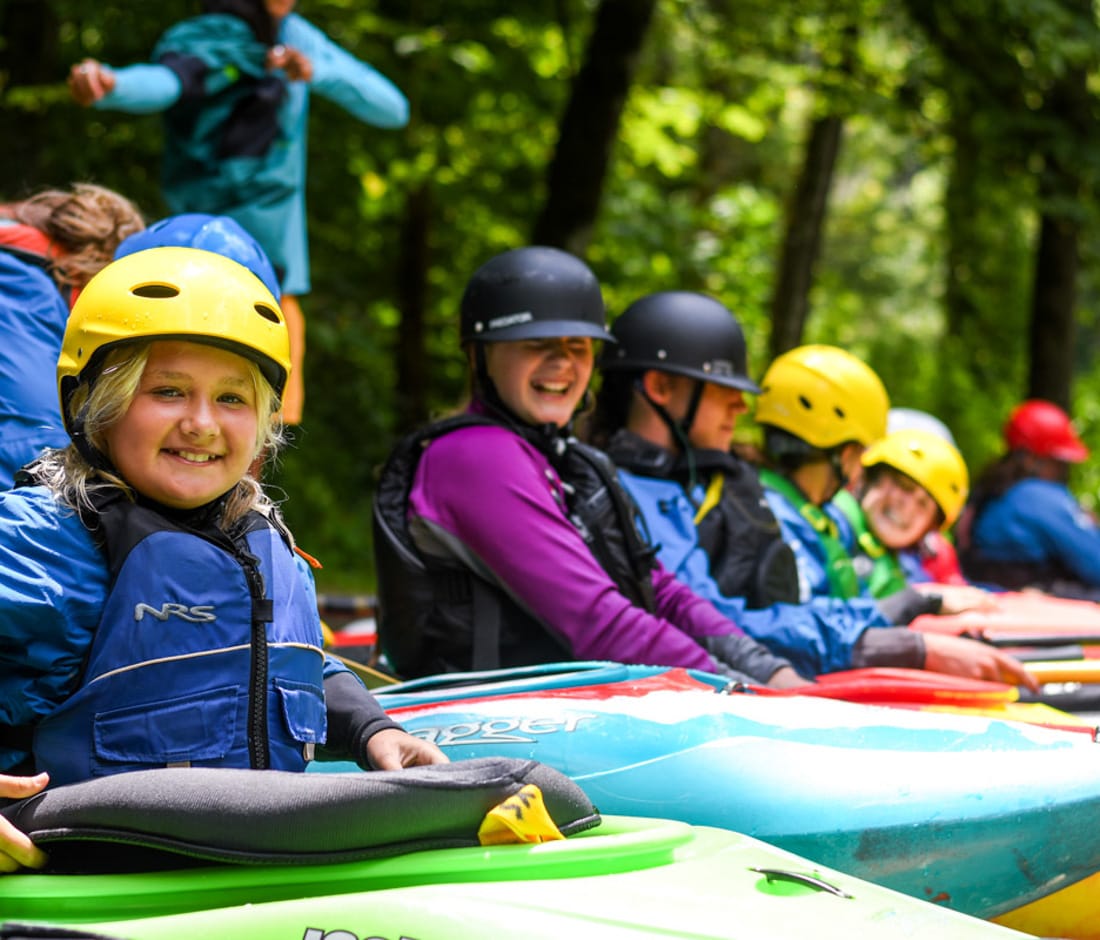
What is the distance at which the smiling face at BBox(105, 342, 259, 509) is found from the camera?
289 cm

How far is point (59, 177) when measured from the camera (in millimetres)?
9781

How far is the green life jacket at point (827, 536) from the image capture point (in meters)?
6.25

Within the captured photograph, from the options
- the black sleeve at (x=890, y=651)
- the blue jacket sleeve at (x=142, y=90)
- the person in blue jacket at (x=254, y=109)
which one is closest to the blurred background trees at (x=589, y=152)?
the person in blue jacket at (x=254, y=109)

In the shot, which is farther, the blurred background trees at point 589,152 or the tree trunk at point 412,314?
the tree trunk at point 412,314

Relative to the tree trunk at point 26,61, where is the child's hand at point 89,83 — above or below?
below

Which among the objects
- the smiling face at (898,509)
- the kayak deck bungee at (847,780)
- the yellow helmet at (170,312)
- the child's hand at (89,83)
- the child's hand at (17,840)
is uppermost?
the child's hand at (89,83)

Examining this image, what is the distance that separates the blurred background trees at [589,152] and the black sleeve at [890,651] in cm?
434

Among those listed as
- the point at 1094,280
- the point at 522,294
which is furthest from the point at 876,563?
the point at 1094,280

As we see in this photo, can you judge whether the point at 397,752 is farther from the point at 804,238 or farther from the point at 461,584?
the point at 804,238

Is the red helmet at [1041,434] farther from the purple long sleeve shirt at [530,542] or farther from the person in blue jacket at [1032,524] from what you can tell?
the purple long sleeve shirt at [530,542]

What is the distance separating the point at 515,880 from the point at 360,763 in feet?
2.18

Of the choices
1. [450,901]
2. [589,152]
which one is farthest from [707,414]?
[589,152]

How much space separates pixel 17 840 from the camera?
253 centimetres

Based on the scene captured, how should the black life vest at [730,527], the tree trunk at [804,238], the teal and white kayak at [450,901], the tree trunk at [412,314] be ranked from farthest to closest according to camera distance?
the tree trunk at [804,238]
the tree trunk at [412,314]
the black life vest at [730,527]
the teal and white kayak at [450,901]
